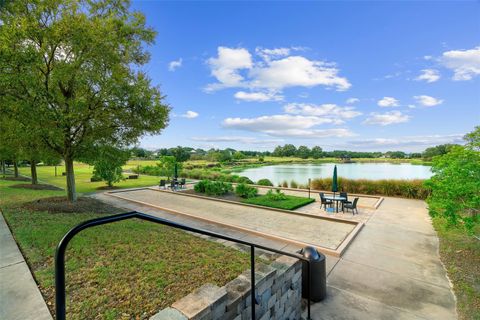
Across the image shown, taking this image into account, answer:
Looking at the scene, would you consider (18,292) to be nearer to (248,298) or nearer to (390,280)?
(248,298)

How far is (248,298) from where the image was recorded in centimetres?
271

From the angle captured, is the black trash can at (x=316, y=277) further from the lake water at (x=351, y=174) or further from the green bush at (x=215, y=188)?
the lake water at (x=351, y=174)

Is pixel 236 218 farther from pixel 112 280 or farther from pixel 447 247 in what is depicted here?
pixel 447 247

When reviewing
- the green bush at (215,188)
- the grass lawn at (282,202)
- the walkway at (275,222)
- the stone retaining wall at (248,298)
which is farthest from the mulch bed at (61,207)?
the stone retaining wall at (248,298)

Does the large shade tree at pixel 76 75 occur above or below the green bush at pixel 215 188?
above

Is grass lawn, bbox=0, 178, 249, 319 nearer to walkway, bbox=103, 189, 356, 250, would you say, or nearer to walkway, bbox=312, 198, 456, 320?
walkway, bbox=312, 198, 456, 320

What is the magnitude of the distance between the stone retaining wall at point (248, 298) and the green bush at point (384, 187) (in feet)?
38.0

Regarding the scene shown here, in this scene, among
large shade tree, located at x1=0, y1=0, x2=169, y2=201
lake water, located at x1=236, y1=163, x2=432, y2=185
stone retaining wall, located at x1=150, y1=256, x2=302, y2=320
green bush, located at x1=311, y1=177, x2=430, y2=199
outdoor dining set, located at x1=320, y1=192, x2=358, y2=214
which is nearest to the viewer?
stone retaining wall, located at x1=150, y1=256, x2=302, y2=320

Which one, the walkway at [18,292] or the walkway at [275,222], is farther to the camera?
the walkway at [275,222]

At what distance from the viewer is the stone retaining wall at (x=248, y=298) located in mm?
2127

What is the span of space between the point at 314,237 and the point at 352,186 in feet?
29.9

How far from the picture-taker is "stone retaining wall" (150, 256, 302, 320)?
213 cm

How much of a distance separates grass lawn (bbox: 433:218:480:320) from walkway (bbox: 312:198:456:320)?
136mm

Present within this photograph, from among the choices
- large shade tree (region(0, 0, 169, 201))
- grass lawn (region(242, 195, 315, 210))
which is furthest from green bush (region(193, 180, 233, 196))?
large shade tree (region(0, 0, 169, 201))
